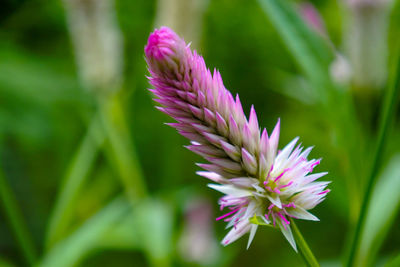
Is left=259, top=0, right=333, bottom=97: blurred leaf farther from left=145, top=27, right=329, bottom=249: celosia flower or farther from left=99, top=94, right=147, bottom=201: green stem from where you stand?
left=99, top=94, right=147, bottom=201: green stem

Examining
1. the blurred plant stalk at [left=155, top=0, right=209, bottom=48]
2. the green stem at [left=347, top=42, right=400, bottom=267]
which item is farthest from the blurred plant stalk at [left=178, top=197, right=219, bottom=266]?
the green stem at [left=347, top=42, right=400, bottom=267]

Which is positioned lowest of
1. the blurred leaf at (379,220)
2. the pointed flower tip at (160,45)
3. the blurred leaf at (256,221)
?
the blurred leaf at (379,220)

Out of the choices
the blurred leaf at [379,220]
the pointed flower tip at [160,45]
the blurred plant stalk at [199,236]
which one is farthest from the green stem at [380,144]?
the blurred plant stalk at [199,236]

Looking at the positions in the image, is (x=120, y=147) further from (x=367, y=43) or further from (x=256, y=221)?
(x=256, y=221)

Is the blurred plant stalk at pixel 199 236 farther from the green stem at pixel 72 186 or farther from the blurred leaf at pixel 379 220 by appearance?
the blurred leaf at pixel 379 220

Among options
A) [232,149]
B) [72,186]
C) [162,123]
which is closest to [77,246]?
[72,186]
